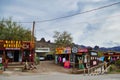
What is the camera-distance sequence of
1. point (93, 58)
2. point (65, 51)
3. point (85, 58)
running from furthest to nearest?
point (65, 51), point (93, 58), point (85, 58)

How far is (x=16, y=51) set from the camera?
49.9 m

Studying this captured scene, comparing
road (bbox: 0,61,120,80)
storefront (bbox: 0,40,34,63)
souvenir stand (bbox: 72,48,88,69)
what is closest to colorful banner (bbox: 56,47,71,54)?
souvenir stand (bbox: 72,48,88,69)

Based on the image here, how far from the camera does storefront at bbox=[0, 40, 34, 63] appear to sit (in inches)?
1851

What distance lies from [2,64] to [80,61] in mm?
12972

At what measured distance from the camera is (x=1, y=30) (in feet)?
218

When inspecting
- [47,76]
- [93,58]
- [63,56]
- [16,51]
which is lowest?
[47,76]

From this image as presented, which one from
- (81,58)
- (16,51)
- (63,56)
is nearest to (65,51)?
(63,56)

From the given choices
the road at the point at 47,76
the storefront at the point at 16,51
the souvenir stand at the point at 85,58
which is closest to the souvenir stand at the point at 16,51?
the storefront at the point at 16,51

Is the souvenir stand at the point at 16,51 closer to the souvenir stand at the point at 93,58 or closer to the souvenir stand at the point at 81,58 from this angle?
the souvenir stand at the point at 81,58

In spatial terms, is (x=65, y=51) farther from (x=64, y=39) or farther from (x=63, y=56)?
(x=64, y=39)

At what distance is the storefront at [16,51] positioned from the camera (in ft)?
154

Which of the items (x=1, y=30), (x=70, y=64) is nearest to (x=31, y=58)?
(x=70, y=64)

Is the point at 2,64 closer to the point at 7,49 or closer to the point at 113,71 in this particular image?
the point at 7,49

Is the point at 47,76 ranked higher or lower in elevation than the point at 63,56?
lower
